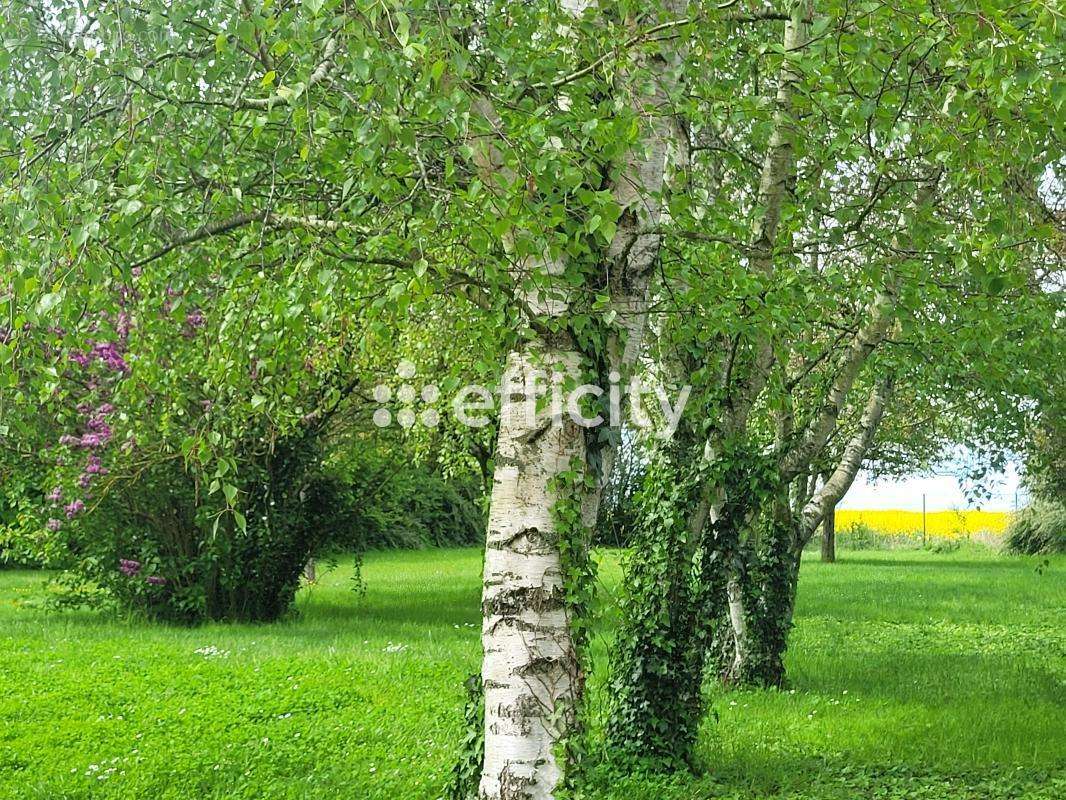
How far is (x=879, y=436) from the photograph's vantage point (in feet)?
50.2

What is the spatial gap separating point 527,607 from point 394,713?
4581 millimetres

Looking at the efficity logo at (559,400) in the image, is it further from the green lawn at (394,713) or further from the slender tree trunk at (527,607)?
the green lawn at (394,713)

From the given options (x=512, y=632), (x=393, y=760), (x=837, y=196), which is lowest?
(x=393, y=760)

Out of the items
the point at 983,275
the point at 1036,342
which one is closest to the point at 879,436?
the point at 1036,342

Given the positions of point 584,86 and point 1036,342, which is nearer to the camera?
point 584,86

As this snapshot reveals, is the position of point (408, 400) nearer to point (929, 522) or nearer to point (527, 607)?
point (527, 607)

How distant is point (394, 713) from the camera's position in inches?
354

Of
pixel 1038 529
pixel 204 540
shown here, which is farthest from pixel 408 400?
pixel 1038 529

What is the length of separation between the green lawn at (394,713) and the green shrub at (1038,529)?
15.6 metres

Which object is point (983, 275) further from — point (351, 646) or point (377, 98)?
point (351, 646)

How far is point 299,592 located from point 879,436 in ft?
33.5

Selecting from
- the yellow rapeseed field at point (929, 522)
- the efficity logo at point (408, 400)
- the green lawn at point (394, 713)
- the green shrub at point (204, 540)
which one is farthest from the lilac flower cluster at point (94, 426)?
the yellow rapeseed field at point (929, 522)

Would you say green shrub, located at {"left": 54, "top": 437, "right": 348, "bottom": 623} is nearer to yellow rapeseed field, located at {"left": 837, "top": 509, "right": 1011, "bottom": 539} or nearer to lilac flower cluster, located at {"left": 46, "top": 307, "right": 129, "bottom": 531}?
lilac flower cluster, located at {"left": 46, "top": 307, "right": 129, "bottom": 531}

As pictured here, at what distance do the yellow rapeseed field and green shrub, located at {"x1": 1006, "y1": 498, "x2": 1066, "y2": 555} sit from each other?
6.20 meters
